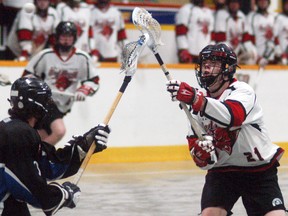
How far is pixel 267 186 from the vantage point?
5699mm

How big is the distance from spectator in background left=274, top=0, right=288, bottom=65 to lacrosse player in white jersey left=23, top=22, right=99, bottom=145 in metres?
4.20

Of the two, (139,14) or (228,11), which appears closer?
(139,14)

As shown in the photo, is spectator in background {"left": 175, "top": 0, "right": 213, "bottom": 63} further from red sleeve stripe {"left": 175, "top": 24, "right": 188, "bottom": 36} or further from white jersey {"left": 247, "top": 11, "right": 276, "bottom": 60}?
white jersey {"left": 247, "top": 11, "right": 276, "bottom": 60}

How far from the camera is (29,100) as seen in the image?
195 inches

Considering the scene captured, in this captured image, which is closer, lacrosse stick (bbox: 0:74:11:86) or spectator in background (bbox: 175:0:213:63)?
lacrosse stick (bbox: 0:74:11:86)

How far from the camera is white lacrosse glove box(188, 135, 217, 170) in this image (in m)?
5.51

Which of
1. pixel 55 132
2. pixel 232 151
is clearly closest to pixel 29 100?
pixel 232 151

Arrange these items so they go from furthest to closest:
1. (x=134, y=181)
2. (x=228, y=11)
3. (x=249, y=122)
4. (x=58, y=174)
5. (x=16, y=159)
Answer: (x=228, y=11) → (x=134, y=181) → (x=249, y=122) → (x=58, y=174) → (x=16, y=159)

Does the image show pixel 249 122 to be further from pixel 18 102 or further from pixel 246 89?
pixel 18 102

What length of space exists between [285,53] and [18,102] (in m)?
9.10

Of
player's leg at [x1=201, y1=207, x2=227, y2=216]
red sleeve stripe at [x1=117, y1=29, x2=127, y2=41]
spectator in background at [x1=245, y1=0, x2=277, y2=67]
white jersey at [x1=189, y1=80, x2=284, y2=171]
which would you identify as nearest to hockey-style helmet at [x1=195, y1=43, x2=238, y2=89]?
white jersey at [x1=189, y1=80, x2=284, y2=171]

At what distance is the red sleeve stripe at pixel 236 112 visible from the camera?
5449 mm

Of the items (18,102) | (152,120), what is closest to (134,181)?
(152,120)

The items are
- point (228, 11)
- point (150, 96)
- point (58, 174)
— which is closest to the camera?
point (58, 174)
